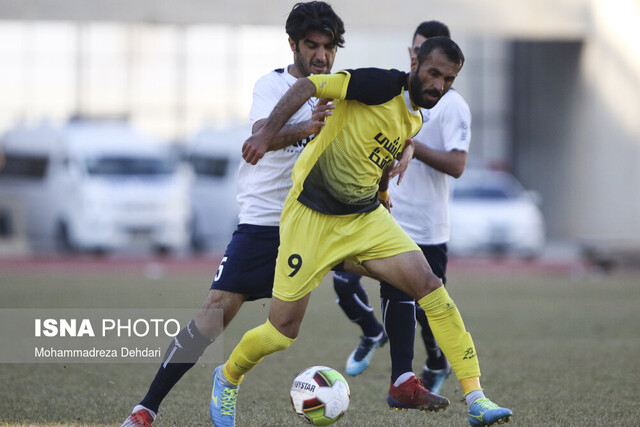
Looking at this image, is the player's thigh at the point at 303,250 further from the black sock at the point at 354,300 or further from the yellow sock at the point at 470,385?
the black sock at the point at 354,300

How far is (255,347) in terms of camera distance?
5.27 m

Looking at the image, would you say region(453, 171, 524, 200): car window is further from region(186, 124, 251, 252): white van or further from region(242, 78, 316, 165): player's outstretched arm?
region(242, 78, 316, 165): player's outstretched arm

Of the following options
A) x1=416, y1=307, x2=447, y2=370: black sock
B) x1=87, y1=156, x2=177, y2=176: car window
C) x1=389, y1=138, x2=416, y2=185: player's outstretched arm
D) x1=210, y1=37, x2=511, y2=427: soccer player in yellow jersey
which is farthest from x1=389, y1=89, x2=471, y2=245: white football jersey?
x1=87, y1=156, x2=177, y2=176: car window

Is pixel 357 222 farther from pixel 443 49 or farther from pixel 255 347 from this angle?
pixel 443 49

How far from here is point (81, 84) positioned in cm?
3822

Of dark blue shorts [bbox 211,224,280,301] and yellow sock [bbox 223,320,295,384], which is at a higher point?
dark blue shorts [bbox 211,224,280,301]

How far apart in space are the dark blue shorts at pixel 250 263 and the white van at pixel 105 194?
1690 centimetres

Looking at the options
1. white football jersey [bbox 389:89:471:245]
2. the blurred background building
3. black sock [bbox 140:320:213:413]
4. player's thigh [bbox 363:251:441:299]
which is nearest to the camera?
player's thigh [bbox 363:251:441:299]

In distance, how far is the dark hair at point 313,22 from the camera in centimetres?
536

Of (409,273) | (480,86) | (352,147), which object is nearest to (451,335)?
(409,273)

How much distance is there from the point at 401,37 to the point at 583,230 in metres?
9.43

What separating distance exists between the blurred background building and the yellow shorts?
24.1 meters

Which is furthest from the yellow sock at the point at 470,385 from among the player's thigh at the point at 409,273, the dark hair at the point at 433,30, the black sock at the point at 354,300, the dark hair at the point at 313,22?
the dark hair at the point at 433,30

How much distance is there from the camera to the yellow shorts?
5188 mm
